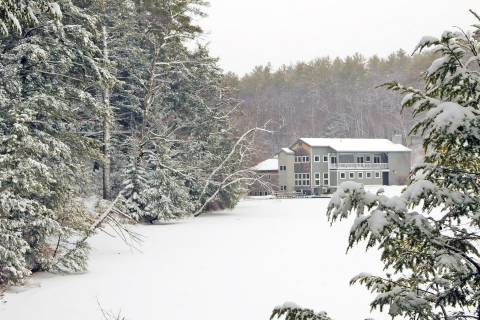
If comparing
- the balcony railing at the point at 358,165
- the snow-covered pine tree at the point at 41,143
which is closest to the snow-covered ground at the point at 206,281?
the snow-covered pine tree at the point at 41,143

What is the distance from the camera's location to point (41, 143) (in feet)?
27.1

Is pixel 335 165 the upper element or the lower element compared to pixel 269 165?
lower

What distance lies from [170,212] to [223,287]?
33.2 feet

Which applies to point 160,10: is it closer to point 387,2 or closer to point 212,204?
point 212,204

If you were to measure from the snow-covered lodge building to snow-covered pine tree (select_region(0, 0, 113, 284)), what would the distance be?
110 ft

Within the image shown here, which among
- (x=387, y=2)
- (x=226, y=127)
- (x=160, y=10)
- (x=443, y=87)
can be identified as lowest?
(x=443, y=87)

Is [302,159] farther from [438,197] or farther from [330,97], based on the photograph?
[438,197]

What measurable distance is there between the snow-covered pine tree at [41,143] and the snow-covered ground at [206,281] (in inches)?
32.1

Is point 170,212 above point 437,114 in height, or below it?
below

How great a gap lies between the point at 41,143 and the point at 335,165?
37.1m

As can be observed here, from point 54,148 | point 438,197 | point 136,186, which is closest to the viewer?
point 438,197

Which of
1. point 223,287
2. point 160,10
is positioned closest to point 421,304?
point 223,287

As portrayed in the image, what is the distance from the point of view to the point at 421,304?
2693 mm

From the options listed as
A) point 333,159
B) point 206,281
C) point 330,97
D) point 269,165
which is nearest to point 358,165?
point 333,159
